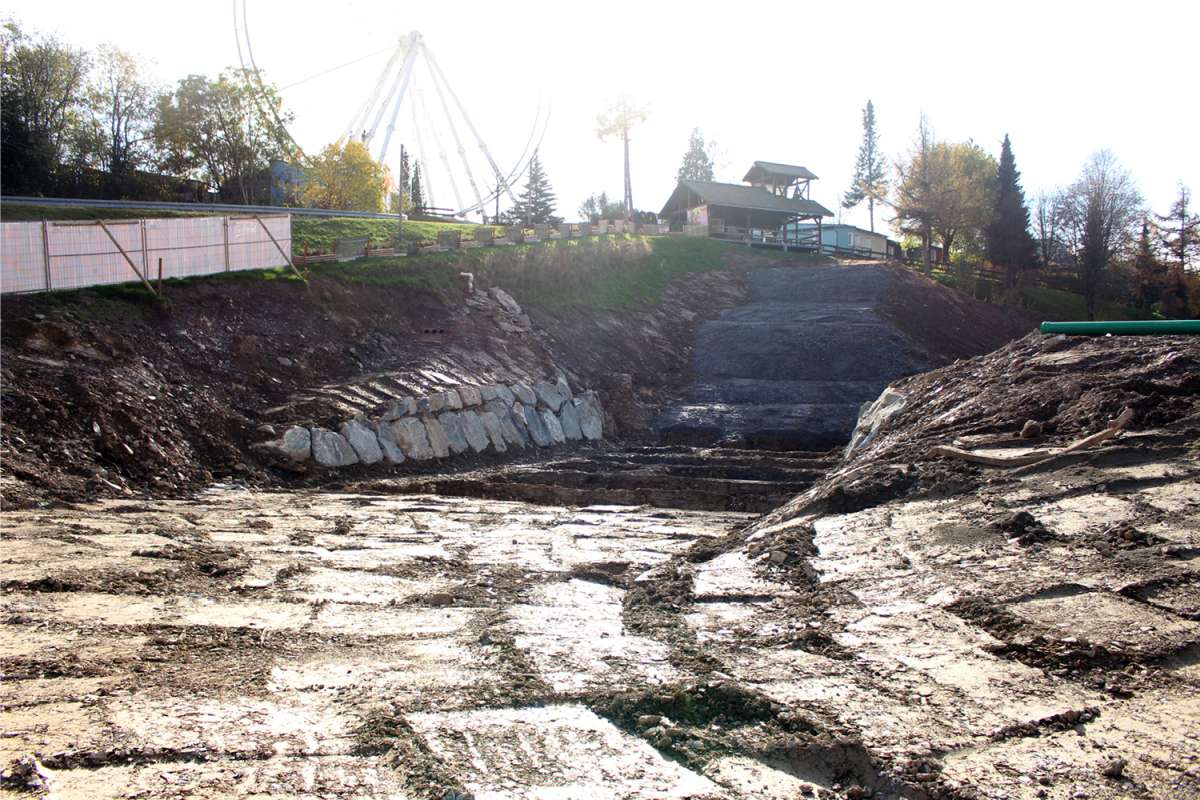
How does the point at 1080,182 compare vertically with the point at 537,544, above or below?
above

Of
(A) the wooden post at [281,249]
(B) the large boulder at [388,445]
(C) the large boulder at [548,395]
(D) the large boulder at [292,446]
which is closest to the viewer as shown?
(D) the large boulder at [292,446]

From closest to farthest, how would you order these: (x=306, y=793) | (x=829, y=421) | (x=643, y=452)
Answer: (x=306, y=793)
(x=643, y=452)
(x=829, y=421)

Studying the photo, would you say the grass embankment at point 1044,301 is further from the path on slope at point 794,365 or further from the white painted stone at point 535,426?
the white painted stone at point 535,426

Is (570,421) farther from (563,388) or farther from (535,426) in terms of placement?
(535,426)

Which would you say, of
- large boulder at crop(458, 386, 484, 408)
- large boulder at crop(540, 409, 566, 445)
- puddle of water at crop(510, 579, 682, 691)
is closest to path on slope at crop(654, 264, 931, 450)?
large boulder at crop(540, 409, 566, 445)

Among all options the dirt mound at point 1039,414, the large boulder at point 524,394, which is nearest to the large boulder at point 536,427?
the large boulder at point 524,394

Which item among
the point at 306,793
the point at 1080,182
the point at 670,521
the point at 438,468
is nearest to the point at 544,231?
the point at 438,468

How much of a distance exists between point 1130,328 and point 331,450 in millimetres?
11111

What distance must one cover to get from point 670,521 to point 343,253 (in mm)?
13274

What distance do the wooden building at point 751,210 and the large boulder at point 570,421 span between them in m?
28.7

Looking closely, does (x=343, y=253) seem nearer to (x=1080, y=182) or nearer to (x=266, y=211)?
(x=266, y=211)

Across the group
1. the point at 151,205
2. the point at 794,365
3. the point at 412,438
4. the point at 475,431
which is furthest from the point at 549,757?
the point at 151,205

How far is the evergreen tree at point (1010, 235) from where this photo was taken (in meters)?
51.8

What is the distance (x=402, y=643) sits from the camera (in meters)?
5.69
